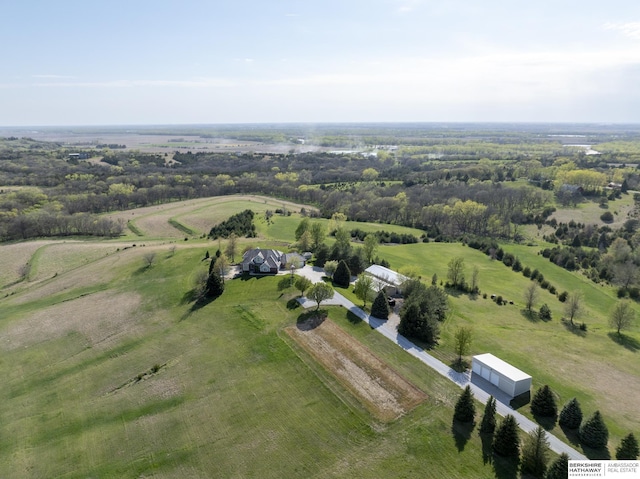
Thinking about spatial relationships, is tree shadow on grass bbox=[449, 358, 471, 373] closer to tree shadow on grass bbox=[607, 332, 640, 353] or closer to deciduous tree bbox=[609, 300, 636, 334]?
tree shadow on grass bbox=[607, 332, 640, 353]

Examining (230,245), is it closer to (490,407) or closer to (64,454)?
(64,454)

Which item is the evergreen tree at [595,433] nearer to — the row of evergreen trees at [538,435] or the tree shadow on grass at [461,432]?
the row of evergreen trees at [538,435]

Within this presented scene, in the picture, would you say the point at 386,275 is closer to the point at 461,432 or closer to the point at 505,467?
the point at 461,432

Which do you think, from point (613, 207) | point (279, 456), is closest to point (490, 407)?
point (279, 456)

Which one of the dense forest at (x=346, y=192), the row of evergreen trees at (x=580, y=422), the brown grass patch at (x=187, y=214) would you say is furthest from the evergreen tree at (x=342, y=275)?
the brown grass patch at (x=187, y=214)

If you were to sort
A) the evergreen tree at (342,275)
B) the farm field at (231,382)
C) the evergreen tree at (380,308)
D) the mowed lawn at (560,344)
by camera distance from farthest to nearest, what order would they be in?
the evergreen tree at (342,275), the evergreen tree at (380,308), the mowed lawn at (560,344), the farm field at (231,382)

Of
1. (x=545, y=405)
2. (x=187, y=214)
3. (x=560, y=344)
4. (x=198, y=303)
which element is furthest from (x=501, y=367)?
(x=187, y=214)

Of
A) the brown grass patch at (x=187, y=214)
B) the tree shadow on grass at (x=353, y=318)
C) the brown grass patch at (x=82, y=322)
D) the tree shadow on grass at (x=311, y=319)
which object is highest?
the tree shadow on grass at (x=353, y=318)
